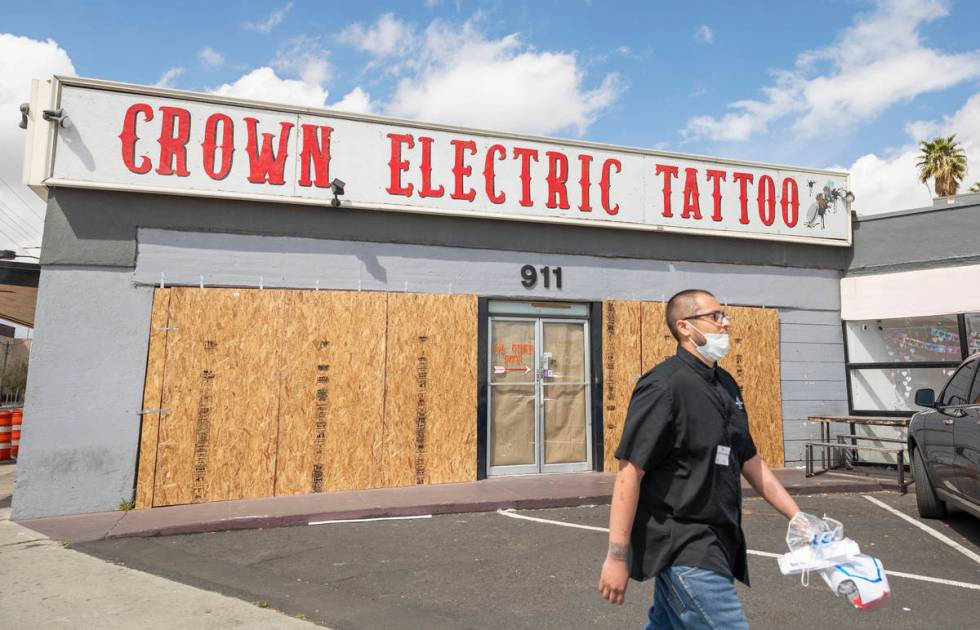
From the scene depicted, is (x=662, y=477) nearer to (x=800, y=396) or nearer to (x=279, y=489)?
(x=279, y=489)

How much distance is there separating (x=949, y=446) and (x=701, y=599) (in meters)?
5.36

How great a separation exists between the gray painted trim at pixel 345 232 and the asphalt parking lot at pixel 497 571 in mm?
3918

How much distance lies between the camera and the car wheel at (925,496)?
7.15 meters

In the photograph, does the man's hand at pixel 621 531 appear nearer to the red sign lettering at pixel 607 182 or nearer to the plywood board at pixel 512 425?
the plywood board at pixel 512 425

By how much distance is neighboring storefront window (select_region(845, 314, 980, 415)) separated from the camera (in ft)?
36.4

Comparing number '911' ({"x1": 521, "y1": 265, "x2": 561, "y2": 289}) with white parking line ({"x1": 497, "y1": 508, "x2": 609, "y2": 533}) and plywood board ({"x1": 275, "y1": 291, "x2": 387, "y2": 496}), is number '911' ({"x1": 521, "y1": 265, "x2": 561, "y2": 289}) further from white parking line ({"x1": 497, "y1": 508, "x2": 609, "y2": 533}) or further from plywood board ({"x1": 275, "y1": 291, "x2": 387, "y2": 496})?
white parking line ({"x1": 497, "y1": 508, "x2": 609, "y2": 533})

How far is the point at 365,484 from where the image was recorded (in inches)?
355

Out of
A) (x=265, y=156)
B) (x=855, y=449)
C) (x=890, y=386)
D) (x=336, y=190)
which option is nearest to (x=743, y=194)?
(x=890, y=386)

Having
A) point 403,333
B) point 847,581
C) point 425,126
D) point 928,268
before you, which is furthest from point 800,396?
point 847,581

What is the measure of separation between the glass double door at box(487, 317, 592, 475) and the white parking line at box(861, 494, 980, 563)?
3996 mm

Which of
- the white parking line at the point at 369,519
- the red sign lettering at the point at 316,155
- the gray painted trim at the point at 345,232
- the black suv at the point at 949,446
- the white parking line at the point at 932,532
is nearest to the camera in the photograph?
the black suv at the point at 949,446

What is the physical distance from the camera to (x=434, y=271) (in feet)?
31.9

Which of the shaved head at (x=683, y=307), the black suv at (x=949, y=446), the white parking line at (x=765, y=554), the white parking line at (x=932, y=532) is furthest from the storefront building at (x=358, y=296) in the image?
the shaved head at (x=683, y=307)

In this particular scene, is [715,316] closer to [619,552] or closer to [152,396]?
→ [619,552]
